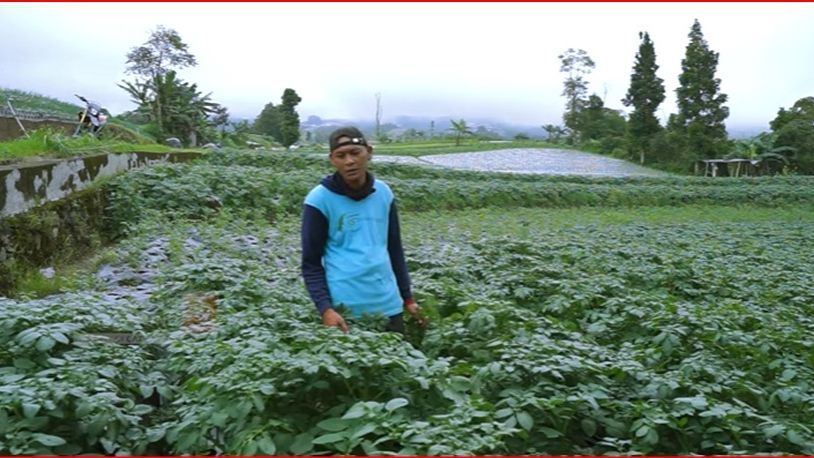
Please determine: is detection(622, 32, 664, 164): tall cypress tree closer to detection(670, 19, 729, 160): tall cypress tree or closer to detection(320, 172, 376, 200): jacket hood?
detection(670, 19, 729, 160): tall cypress tree

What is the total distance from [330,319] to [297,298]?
950 mm

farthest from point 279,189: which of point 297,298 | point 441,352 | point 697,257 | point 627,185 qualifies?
point 627,185

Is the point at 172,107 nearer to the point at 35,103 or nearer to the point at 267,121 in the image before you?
the point at 35,103

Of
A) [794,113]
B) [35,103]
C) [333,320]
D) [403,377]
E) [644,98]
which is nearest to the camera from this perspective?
[403,377]

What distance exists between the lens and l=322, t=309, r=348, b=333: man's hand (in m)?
2.87

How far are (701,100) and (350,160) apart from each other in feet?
122

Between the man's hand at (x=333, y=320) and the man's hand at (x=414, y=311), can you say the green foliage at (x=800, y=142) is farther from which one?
the man's hand at (x=333, y=320)

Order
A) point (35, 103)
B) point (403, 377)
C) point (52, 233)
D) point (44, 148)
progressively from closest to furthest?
1. point (403, 377)
2. point (52, 233)
3. point (44, 148)
4. point (35, 103)

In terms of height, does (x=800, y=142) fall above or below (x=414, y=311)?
above

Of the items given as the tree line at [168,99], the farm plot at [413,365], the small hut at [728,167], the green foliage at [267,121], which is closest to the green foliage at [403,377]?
the farm plot at [413,365]

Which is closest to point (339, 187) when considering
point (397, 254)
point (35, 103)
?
point (397, 254)

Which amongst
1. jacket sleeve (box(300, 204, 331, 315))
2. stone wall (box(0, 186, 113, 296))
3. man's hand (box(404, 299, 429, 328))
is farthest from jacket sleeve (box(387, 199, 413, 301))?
stone wall (box(0, 186, 113, 296))

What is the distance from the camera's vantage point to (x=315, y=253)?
310cm

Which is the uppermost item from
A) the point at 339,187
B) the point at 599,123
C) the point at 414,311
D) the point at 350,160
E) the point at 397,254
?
the point at 599,123
